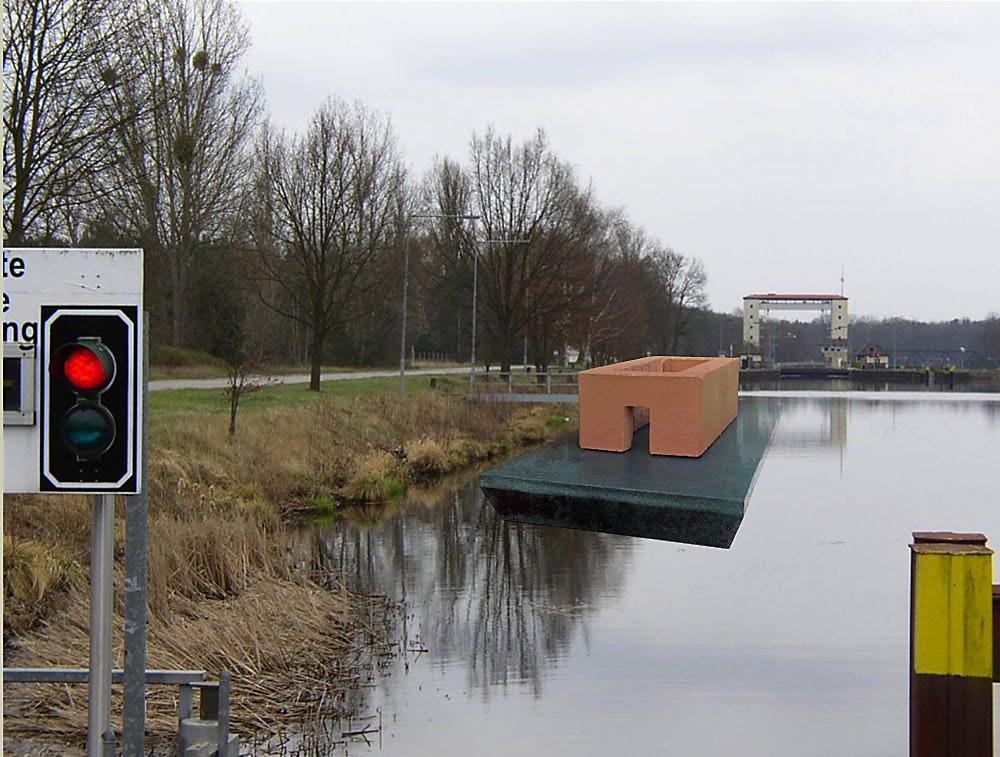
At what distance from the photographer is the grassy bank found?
10406mm

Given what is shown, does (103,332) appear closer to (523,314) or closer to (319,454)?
(319,454)

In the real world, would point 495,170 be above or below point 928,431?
above

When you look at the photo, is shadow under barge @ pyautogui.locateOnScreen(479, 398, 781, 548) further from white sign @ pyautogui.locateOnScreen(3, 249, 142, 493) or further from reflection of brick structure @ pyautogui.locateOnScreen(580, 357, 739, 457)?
white sign @ pyautogui.locateOnScreen(3, 249, 142, 493)

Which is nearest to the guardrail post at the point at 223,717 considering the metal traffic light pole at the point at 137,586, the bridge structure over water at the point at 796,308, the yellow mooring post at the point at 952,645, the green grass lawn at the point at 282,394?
the metal traffic light pole at the point at 137,586

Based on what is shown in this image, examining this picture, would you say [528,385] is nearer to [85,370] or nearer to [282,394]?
[282,394]

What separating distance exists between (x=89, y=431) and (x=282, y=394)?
100.0 ft

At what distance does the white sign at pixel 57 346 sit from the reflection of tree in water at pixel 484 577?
8169 mm

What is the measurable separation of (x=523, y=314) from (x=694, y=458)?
3885 cm

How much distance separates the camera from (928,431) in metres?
43.7

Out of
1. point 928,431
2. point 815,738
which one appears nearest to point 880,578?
point 815,738

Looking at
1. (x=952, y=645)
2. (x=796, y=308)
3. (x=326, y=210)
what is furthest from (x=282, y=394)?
(x=796, y=308)

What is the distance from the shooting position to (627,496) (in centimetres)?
615

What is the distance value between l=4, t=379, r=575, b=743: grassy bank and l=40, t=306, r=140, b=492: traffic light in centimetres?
573

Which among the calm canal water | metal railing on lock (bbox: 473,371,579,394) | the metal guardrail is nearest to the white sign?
the metal guardrail
